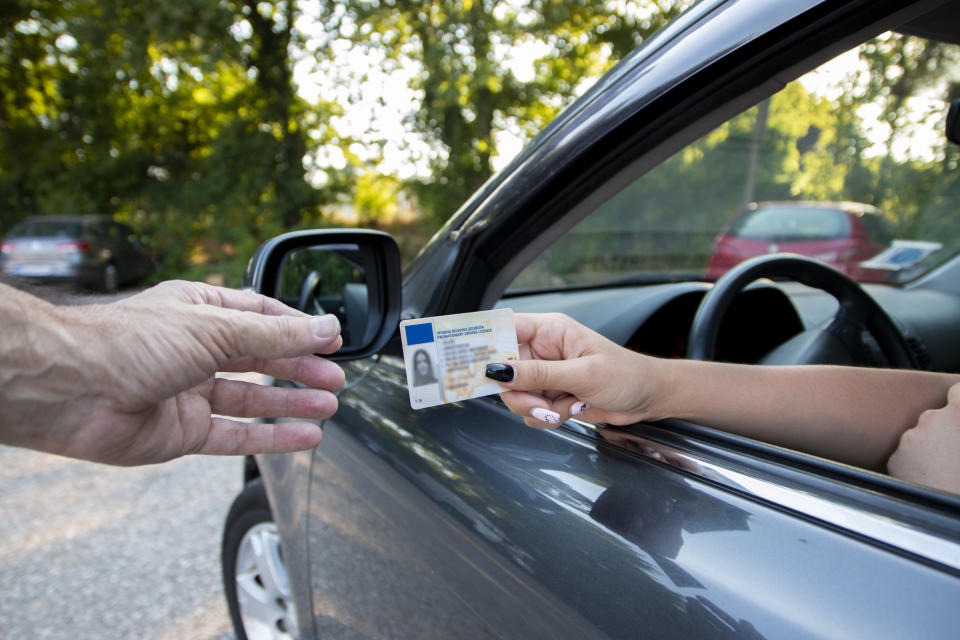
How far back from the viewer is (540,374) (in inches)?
36.9

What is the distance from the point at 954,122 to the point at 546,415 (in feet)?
5.49

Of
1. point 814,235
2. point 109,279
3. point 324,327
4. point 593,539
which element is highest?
point 814,235

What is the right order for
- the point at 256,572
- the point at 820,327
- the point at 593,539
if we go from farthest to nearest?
the point at 256,572 < the point at 820,327 < the point at 593,539

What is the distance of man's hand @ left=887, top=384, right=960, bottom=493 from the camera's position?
0.90m

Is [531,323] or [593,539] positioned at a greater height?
[531,323]

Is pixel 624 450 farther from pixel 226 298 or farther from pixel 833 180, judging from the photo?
pixel 833 180

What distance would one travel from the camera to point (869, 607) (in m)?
0.65

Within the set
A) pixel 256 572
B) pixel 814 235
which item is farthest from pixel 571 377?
pixel 814 235

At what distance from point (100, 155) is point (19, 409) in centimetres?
1870

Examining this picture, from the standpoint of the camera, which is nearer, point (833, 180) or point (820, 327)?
point (820, 327)

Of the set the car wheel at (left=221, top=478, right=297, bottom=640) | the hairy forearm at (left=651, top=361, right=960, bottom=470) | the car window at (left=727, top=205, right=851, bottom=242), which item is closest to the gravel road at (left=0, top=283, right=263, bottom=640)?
the car wheel at (left=221, top=478, right=297, bottom=640)

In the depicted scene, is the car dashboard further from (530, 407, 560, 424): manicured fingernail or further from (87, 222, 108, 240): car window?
(87, 222, 108, 240): car window

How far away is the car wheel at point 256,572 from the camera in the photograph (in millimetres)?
2035

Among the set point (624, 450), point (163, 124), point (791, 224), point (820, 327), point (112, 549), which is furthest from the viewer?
point (163, 124)
